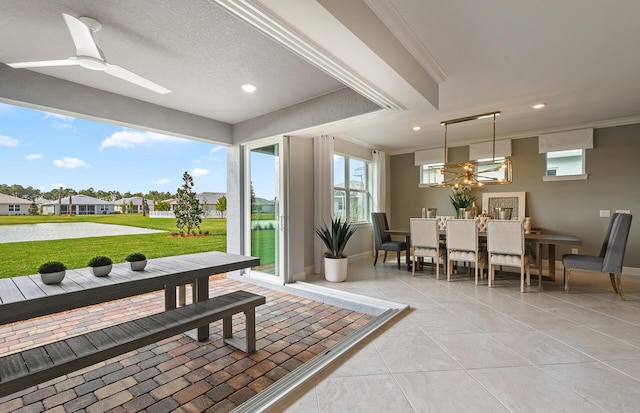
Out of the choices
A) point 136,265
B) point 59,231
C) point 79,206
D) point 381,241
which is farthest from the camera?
point 381,241

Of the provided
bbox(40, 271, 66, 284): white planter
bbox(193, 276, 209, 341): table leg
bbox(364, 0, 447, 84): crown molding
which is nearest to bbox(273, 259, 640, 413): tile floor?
bbox(193, 276, 209, 341): table leg

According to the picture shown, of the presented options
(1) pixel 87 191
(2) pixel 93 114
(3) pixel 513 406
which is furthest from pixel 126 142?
(3) pixel 513 406

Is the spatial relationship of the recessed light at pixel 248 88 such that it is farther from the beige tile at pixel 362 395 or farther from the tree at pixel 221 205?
the beige tile at pixel 362 395

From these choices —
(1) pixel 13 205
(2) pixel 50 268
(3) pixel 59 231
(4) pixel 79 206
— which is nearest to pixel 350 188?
(4) pixel 79 206

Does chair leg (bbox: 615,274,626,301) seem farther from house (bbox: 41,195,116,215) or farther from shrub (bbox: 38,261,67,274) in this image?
house (bbox: 41,195,116,215)

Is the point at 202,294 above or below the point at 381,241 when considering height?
below

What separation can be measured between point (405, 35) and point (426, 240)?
3.08 meters

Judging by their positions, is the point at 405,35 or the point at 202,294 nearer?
the point at 405,35

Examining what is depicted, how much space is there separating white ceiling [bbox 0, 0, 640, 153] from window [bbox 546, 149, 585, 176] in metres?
1.24

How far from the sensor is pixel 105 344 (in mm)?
1679

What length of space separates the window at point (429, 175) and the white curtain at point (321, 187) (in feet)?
9.49

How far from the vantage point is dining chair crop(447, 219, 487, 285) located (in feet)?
13.3

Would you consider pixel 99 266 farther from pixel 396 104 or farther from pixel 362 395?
pixel 396 104

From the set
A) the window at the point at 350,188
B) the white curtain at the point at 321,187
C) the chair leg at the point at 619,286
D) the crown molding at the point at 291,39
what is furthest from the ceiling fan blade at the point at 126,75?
the chair leg at the point at 619,286
